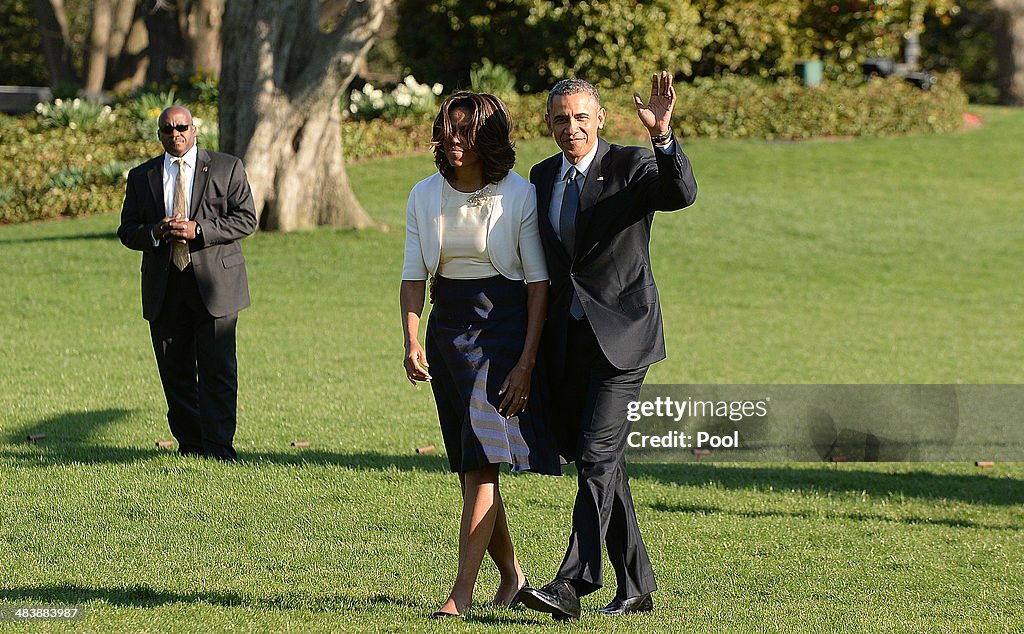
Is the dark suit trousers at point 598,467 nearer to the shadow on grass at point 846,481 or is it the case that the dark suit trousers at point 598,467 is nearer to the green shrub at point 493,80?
the shadow on grass at point 846,481

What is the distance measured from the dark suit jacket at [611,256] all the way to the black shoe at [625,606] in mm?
856

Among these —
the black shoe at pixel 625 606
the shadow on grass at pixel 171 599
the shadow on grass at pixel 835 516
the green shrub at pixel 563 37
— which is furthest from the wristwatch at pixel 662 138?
the green shrub at pixel 563 37

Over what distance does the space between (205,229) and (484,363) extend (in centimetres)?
310

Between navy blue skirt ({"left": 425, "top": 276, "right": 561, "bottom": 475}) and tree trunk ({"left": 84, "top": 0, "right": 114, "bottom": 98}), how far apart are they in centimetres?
2871

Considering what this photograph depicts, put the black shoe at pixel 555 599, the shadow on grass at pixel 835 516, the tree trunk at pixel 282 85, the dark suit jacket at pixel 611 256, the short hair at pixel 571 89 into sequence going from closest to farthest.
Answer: the black shoe at pixel 555 599 → the short hair at pixel 571 89 → the dark suit jacket at pixel 611 256 → the shadow on grass at pixel 835 516 → the tree trunk at pixel 282 85

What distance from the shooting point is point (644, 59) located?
24984mm

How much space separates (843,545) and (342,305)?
865 centimetres

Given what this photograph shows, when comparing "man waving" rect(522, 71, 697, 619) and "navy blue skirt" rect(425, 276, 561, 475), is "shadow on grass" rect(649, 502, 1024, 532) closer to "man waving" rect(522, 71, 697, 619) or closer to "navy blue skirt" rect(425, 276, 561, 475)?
"man waving" rect(522, 71, 697, 619)

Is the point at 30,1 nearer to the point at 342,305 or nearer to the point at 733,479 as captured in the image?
the point at 342,305

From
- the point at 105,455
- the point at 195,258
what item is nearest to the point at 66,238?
the point at 105,455

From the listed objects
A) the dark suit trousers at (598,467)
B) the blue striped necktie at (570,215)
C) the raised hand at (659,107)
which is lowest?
the dark suit trousers at (598,467)

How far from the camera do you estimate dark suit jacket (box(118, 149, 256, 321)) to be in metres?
7.21

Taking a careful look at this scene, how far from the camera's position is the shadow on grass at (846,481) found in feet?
24.9

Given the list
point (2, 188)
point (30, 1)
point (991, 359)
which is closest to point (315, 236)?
point (2, 188)
